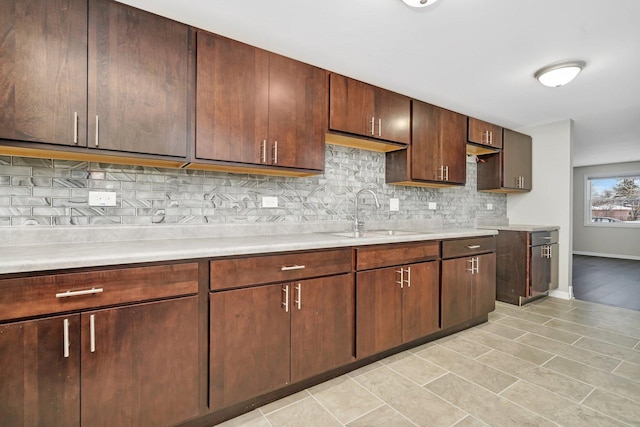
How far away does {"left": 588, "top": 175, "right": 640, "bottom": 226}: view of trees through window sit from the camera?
7.00m

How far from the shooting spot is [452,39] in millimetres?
2117

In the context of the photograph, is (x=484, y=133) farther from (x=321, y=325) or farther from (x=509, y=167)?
(x=321, y=325)

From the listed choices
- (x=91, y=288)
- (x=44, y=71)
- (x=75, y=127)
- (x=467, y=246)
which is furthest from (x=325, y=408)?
(x=44, y=71)

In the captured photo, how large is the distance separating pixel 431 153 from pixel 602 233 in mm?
7346

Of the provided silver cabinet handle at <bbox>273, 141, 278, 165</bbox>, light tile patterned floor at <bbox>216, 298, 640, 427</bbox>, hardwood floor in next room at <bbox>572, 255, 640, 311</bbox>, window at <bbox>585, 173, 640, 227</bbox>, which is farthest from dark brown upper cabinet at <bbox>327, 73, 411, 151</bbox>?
window at <bbox>585, 173, 640, 227</bbox>

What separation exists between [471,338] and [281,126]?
7.96 feet

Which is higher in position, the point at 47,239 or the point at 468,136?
the point at 468,136

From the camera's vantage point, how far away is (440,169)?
3154 mm

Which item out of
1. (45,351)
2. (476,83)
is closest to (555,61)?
(476,83)

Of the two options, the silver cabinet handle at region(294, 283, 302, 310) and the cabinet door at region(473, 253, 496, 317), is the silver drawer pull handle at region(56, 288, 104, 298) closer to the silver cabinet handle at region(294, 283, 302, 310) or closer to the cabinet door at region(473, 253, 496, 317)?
the silver cabinet handle at region(294, 283, 302, 310)

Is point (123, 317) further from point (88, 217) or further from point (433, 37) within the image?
point (433, 37)

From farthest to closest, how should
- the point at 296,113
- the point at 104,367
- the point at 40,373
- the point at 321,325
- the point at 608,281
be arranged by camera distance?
the point at 608,281, the point at 296,113, the point at 321,325, the point at 104,367, the point at 40,373

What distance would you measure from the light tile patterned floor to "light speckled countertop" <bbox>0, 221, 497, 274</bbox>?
2.99ft

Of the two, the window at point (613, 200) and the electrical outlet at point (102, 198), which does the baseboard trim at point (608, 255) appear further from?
the electrical outlet at point (102, 198)
